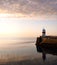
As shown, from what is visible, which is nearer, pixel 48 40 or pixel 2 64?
pixel 2 64

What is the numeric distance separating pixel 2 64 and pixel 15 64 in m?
1.48

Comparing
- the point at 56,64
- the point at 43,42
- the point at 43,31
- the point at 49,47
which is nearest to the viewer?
the point at 56,64

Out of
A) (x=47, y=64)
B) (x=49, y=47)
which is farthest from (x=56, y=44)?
(x=47, y=64)

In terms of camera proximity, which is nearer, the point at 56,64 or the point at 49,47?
the point at 56,64

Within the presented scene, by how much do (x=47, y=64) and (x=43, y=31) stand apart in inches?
1246

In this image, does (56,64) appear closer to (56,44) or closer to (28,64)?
(28,64)

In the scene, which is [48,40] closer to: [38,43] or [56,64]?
[38,43]

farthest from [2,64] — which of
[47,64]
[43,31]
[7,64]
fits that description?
[43,31]

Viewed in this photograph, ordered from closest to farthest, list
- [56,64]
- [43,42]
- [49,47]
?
[56,64] → [49,47] → [43,42]

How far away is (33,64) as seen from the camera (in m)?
22.6

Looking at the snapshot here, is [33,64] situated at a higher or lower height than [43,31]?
lower

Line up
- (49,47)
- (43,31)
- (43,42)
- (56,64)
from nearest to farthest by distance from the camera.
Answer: (56,64)
(49,47)
(43,42)
(43,31)

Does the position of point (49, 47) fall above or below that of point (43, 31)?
below

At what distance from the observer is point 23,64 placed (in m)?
22.7
